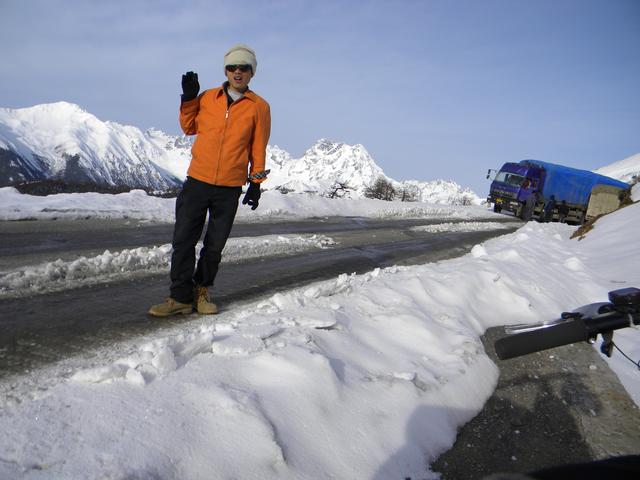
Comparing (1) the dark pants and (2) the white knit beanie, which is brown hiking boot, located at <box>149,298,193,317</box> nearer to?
(1) the dark pants

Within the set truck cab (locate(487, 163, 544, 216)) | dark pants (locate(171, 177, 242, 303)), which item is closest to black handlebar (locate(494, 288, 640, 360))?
dark pants (locate(171, 177, 242, 303))

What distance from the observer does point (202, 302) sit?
3.84 meters

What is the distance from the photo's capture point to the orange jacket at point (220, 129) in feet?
11.8

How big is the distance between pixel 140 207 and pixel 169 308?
8.64 metres

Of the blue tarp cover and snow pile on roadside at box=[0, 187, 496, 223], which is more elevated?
the blue tarp cover

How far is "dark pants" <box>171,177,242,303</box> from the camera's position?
367 cm

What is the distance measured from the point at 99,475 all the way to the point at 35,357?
4.83 feet

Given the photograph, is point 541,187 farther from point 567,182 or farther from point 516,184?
point 567,182

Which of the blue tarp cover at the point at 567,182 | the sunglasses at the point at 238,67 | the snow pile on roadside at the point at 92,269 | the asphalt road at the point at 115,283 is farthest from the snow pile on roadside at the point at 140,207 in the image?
the blue tarp cover at the point at 567,182

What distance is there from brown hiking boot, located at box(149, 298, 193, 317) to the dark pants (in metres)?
0.04

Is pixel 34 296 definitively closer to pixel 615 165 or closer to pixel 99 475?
pixel 99 475

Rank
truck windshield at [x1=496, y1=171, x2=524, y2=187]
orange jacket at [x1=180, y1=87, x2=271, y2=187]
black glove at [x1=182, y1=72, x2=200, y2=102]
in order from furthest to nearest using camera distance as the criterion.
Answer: truck windshield at [x1=496, y1=171, x2=524, y2=187], orange jacket at [x1=180, y1=87, x2=271, y2=187], black glove at [x1=182, y1=72, x2=200, y2=102]

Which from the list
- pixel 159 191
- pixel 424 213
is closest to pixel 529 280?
pixel 159 191

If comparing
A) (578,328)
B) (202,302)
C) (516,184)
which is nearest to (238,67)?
(202,302)
